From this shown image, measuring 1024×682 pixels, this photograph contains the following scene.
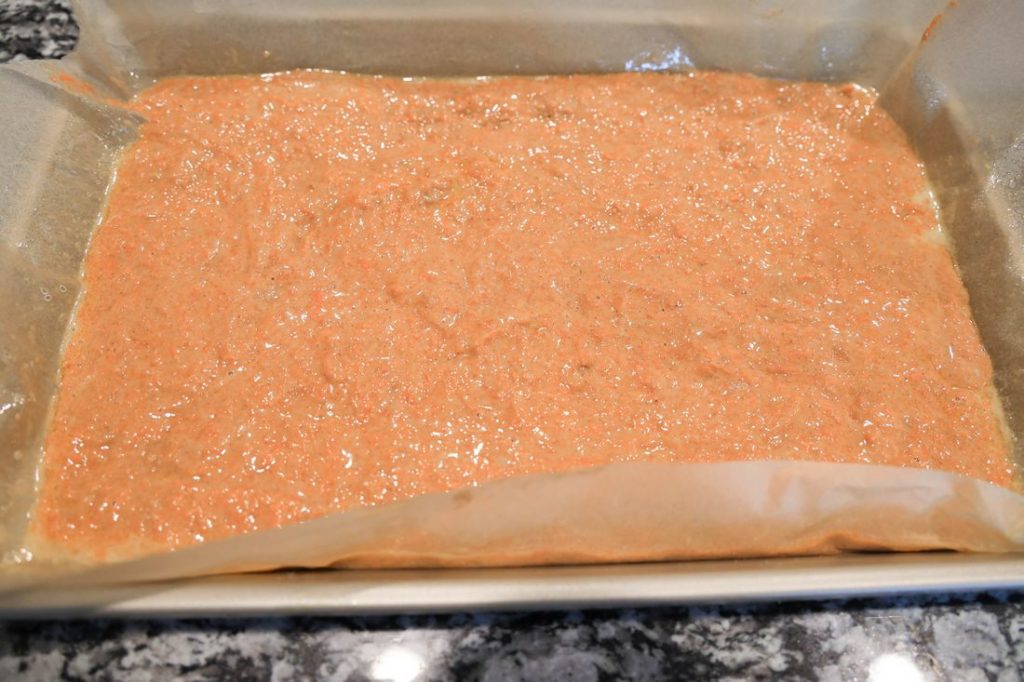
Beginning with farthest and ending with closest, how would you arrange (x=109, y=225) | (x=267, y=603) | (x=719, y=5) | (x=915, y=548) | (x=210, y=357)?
(x=719, y=5) → (x=109, y=225) → (x=210, y=357) → (x=915, y=548) → (x=267, y=603)

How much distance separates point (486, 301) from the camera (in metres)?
1.31

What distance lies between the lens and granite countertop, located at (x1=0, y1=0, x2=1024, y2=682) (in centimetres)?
97

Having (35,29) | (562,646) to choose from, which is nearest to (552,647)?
(562,646)

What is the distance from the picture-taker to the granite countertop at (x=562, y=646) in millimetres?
973

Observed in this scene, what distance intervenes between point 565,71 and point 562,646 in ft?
3.81

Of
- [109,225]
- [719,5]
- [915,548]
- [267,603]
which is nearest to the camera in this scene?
[267,603]

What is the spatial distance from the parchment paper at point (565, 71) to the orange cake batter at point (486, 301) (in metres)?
0.05

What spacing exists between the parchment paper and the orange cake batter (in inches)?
2.0

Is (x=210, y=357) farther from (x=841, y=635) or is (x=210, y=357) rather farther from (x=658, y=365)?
(x=841, y=635)

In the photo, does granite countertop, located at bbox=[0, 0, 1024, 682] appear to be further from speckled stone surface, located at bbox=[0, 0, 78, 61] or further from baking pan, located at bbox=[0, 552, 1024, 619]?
speckled stone surface, located at bbox=[0, 0, 78, 61]

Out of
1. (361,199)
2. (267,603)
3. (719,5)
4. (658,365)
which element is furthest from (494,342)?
(719,5)

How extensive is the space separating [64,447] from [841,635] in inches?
44.7

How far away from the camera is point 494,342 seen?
127cm

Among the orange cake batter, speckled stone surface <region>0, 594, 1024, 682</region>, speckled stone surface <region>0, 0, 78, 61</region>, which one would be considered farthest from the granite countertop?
speckled stone surface <region>0, 0, 78, 61</region>
